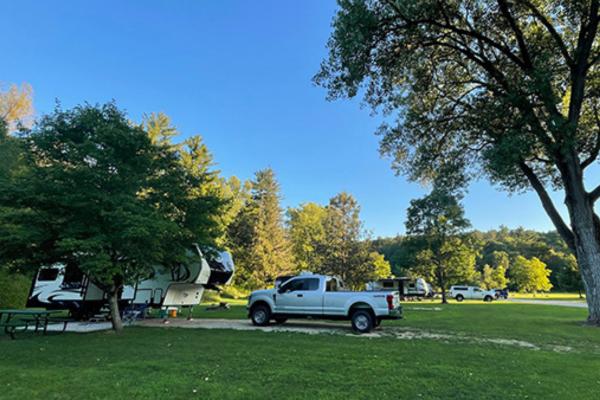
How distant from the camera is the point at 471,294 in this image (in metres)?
38.9

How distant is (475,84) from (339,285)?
10699 mm

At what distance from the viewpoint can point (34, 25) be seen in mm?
13438

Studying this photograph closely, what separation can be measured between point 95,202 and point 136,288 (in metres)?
5.72

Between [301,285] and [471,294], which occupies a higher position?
[471,294]

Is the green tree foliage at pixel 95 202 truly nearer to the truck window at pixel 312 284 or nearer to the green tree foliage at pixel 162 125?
the truck window at pixel 312 284

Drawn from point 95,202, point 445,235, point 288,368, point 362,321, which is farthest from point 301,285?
point 445,235

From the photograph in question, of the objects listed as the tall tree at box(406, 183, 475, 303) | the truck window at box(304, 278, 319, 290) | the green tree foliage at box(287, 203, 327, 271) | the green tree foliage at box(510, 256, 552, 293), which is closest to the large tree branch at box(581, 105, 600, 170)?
the truck window at box(304, 278, 319, 290)

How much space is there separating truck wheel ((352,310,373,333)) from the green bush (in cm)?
1402

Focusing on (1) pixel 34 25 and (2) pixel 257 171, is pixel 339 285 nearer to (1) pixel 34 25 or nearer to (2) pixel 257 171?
(1) pixel 34 25

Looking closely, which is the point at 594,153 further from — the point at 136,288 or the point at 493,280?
the point at 493,280

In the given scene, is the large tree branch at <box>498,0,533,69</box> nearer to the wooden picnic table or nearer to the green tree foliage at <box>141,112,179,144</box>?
the wooden picnic table

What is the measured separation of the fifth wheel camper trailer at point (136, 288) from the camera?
1227 cm

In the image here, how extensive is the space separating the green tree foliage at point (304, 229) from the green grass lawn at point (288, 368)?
25336 mm

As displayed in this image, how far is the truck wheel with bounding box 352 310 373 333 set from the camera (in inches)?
396
